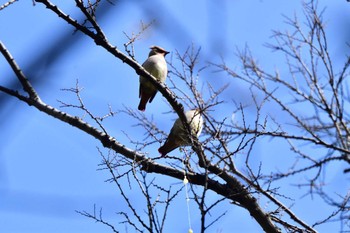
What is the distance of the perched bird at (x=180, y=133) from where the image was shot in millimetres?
4059

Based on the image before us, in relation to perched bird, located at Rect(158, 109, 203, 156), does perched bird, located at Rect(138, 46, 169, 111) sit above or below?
above

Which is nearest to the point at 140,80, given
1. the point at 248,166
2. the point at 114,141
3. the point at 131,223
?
the point at 114,141

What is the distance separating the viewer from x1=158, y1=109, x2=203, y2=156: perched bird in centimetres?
406

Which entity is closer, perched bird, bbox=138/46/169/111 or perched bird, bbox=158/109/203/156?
perched bird, bbox=158/109/203/156

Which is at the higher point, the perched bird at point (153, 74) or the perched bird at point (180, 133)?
the perched bird at point (153, 74)

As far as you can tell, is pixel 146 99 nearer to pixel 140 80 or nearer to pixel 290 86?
pixel 140 80

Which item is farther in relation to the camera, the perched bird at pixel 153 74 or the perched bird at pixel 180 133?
the perched bird at pixel 153 74

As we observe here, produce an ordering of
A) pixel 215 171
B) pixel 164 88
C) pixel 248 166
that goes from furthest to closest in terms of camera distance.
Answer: pixel 164 88 → pixel 215 171 → pixel 248 166

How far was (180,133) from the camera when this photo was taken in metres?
4.18

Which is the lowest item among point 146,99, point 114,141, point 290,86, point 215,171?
point 215,171

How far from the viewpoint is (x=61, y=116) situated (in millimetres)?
3656

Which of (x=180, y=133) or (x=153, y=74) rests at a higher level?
(x=153, y=74)

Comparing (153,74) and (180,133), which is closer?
(180,133)

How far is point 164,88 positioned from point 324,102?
1685 millimetres
